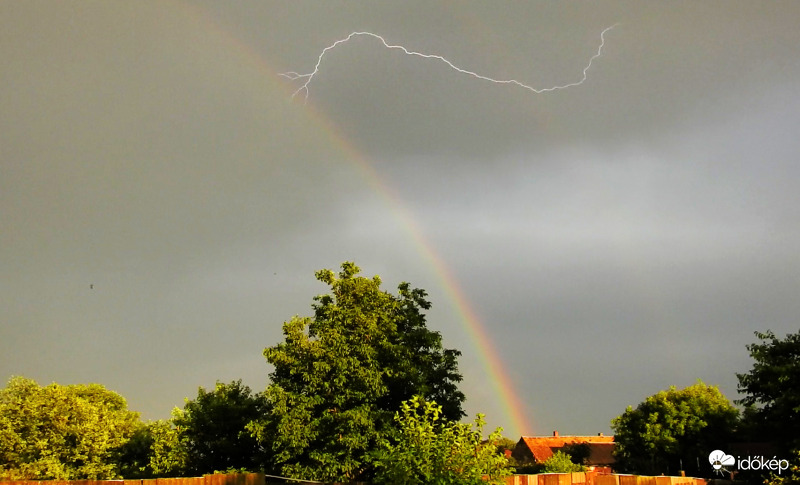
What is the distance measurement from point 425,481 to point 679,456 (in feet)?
189

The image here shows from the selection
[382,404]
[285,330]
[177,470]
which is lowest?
[177,470]

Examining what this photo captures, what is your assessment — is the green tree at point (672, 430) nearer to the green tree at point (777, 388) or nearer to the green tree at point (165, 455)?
the green tree at point (777, 388)

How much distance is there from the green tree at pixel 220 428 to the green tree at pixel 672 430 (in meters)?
38.6

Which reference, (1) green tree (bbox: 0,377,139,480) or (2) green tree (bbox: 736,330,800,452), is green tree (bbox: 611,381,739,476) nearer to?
(2) green tree (bbox: 736,330,800,452)

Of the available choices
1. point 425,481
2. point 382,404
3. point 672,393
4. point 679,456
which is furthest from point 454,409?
point 672,393

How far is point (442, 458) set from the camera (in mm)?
13789

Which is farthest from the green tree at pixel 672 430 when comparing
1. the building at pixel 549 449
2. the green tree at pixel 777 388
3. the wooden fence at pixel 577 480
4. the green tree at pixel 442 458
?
the green tree at pixel 442 458

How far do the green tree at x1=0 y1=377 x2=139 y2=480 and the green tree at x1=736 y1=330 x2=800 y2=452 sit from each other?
3640 centimetres

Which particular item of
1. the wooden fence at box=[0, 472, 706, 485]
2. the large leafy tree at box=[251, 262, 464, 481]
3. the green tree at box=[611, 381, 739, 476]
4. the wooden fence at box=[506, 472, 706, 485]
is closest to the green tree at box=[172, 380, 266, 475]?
the large leafy tree at box=[251, 262, 464, 481]

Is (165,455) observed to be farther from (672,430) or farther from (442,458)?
(672,430)

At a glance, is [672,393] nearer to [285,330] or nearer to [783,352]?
[783,352]

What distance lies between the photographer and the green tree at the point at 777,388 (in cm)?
3098

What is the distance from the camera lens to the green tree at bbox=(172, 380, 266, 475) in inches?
1451

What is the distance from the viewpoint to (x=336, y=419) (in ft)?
93.3
